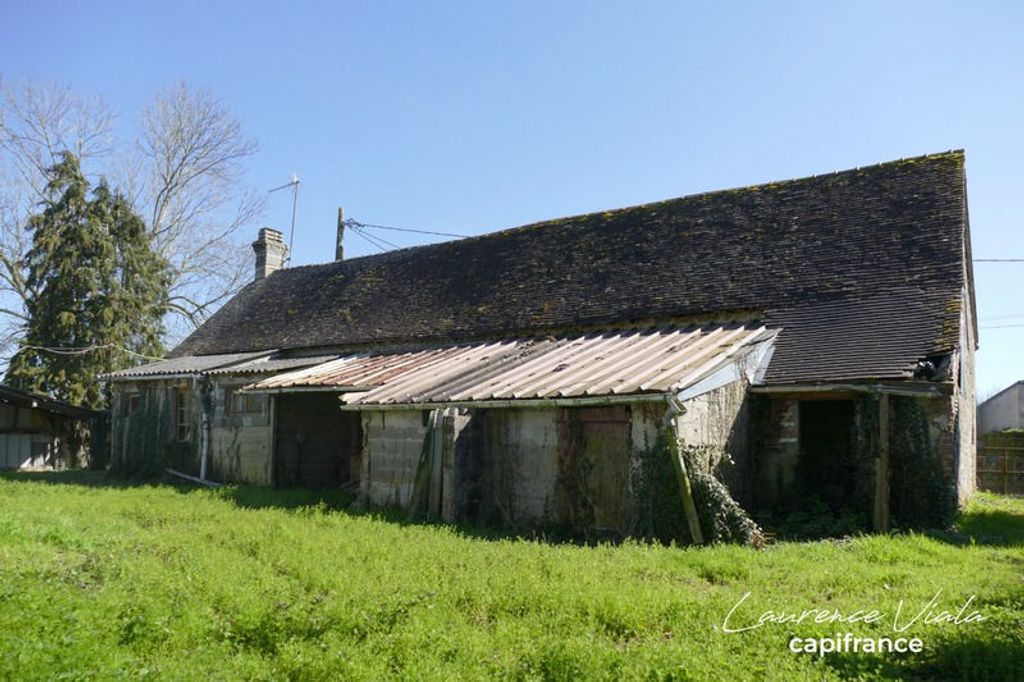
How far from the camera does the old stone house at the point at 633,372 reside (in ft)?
39.3

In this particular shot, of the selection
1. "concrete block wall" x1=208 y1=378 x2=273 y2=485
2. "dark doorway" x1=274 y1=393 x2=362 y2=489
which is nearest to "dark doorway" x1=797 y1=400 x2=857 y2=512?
"dark doorway" x1=274 y1=393 x2=362 y2=489

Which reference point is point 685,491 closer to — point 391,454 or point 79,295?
point 391,454

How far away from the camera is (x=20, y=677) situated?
5352 mm

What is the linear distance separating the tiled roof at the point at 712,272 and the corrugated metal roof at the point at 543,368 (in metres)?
0.79

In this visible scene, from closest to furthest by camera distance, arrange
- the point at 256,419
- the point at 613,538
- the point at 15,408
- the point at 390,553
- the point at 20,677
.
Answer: the point at 20,677 → the point at 390,553 → the point at 613,538 → the point at 256,419 → the point at 15,408

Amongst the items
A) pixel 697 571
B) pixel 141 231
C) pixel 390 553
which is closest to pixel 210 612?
pixel 390 553

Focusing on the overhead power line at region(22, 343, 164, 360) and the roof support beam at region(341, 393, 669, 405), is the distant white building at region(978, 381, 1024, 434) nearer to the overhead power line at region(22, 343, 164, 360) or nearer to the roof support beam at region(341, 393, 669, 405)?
the roof support beam at region(341, 393, 669, 405)

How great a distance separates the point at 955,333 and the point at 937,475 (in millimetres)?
2182

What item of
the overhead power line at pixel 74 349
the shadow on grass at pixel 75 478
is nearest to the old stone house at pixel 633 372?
the shadow on grass at pixel 75 478

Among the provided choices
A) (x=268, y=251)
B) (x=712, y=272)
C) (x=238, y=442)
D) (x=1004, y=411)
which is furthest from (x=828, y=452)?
(x=1004, y=411)

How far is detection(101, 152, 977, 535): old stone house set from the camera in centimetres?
1198

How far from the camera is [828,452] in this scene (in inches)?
539

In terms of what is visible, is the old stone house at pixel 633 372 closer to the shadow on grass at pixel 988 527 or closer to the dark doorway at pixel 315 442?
the dark doorway at pixel 315 442

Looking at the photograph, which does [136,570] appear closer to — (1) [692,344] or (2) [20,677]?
(2) [20,677]
